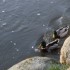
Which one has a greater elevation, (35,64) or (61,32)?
(35,64)

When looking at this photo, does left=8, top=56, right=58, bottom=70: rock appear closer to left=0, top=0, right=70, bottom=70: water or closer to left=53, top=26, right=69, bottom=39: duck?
left=0, top=0, right=70, bottom=70: water

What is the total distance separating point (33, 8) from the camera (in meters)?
27.6

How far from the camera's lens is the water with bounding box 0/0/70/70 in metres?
20.9

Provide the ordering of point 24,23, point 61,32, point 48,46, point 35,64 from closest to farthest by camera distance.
A: point 35,64 < point 48,46 < point 61,32 < point 24,23

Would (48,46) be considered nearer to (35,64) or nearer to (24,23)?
(24,23)

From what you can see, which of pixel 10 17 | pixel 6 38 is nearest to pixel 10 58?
pixel 6 38

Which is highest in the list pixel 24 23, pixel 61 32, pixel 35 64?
pixel 35 64

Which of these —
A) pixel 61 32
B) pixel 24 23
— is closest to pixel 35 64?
pixel 61 32

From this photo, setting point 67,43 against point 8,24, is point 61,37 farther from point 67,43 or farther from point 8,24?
point 67,43

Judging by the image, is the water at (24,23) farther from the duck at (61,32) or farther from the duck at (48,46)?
the duck at (61,32)

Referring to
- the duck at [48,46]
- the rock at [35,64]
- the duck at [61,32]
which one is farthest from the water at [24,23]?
the rock at [35,64]

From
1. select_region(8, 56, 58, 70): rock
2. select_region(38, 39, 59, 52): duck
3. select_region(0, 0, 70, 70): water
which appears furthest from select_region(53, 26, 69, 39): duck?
Answer: select_region(8, 56, 58, 70): rock

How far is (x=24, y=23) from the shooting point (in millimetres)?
25281

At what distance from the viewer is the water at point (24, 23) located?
20.9m
